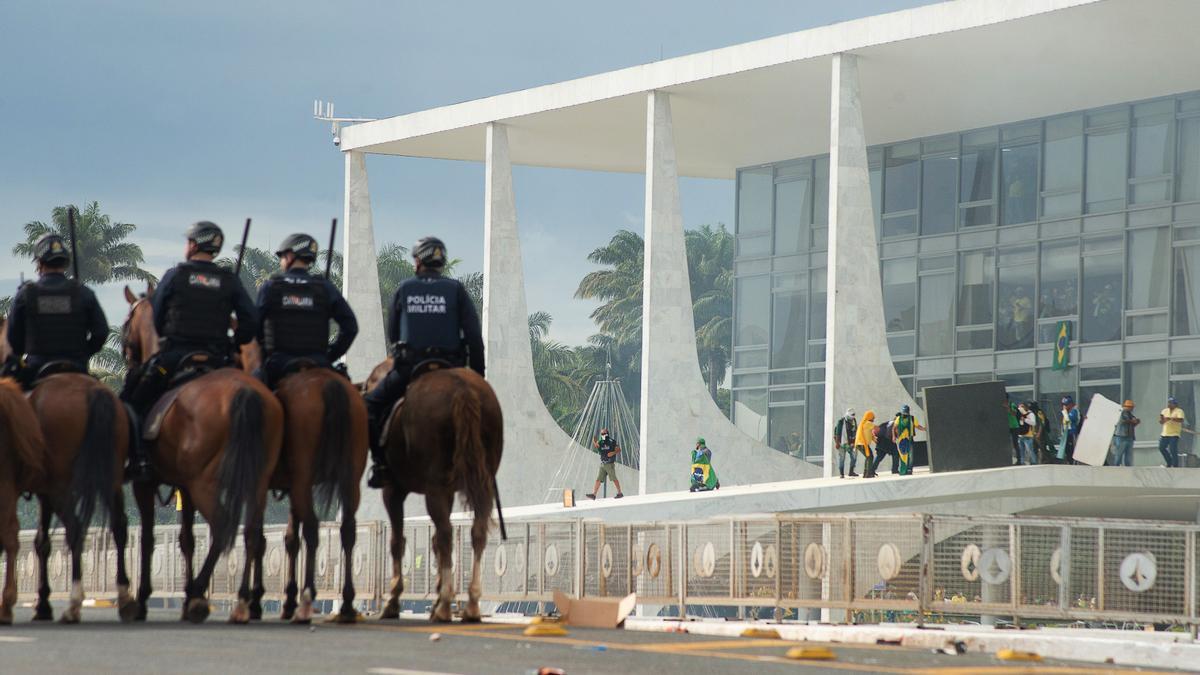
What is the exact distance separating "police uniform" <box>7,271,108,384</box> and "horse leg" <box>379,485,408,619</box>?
8.45 feet

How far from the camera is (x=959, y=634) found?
41.0 ft

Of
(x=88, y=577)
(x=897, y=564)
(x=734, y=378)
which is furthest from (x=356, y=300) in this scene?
(x=897, y=564)

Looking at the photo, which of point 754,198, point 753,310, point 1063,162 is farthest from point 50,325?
point 754,198

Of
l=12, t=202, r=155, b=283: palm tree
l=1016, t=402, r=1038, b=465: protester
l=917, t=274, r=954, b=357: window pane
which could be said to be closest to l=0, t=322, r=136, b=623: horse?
l=1016, t=402, r=1038, b=465: protester

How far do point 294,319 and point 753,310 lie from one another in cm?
3946

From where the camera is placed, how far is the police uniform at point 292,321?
13969 mm

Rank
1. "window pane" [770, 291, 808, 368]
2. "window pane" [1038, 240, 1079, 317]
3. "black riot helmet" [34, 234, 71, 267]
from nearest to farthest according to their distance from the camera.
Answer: "black riot helmet" [34, 234, 71, 267], "window pane" [1038, 240, 1079, 317], "window pane" [770, 291, 808, 368]

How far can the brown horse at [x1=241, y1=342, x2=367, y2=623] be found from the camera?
13180 mm

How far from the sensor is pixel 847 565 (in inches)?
674

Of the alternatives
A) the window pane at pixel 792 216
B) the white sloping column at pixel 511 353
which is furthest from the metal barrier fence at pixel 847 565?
the window pane at pixel 792 216

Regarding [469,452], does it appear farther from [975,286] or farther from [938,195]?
[938,195]

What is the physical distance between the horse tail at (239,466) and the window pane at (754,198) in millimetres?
40822

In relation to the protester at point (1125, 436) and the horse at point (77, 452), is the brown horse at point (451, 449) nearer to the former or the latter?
the horse at point (77, 452)

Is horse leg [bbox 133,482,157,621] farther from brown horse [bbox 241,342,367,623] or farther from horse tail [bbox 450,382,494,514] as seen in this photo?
horse tail [bbox 450,382,494,514]
